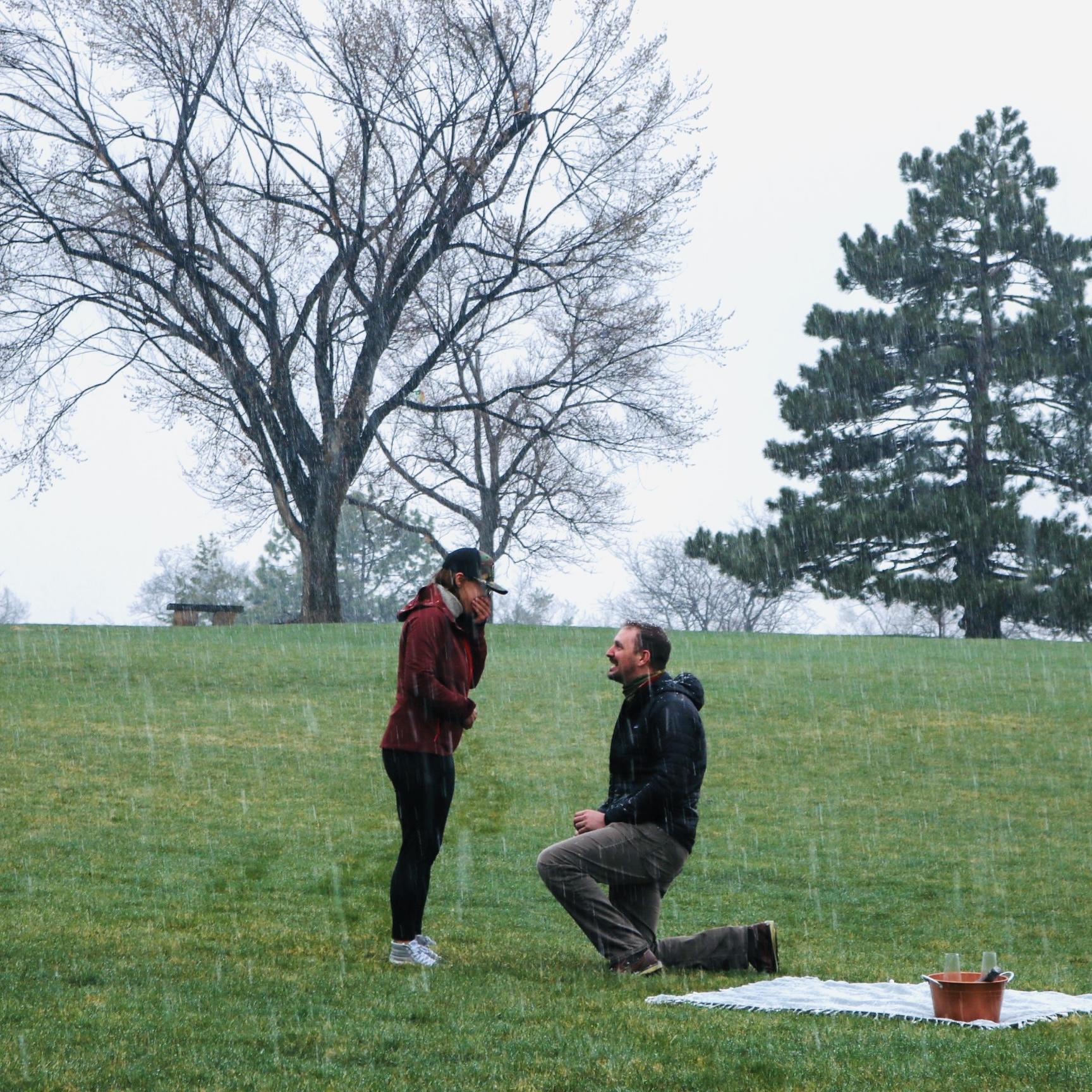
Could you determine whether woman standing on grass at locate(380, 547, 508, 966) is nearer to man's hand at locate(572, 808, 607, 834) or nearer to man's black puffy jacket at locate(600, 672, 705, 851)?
man's hand at locate(572, 808, 607, 834)

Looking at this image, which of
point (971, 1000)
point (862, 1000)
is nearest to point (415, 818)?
point (862, 1000)

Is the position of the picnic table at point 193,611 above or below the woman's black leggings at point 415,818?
above

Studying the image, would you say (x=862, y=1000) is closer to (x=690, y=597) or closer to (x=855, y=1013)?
(x=855, y=1013)

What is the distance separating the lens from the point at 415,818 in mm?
6414

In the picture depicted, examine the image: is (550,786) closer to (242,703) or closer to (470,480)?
(242,703)

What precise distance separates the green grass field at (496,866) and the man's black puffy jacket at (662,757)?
77 centimetres

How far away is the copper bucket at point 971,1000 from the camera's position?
5.28 metres

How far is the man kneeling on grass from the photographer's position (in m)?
6.43

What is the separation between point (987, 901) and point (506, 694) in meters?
9.74

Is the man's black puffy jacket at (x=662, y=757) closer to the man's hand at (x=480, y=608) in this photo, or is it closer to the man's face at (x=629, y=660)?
the man's face at (x=629, y=660)

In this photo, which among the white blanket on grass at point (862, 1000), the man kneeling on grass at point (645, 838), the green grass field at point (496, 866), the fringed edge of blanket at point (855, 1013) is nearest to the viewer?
the green grass field at point (496, 866)

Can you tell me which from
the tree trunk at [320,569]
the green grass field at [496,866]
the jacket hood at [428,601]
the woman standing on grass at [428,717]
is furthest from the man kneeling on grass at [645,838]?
the tree trunk at [320,569]

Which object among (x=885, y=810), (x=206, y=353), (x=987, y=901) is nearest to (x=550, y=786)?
Answer: (x=885, y=810)

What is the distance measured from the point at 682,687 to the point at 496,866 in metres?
4.60
